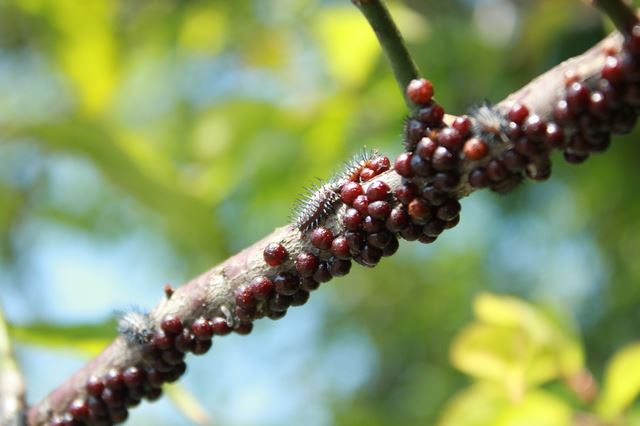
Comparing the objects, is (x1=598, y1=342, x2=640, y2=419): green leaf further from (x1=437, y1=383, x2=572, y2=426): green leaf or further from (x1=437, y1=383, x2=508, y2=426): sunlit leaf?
(x1=437, y1=383, x2=508, y2=426): sunlit leaf

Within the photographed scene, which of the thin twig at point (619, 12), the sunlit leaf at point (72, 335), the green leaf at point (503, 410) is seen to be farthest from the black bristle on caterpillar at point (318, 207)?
the green leaf at point (503, 410)

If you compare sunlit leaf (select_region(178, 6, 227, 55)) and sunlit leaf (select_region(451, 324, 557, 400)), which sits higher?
sunlit leaf (select_region(178, 6, 227, 55))

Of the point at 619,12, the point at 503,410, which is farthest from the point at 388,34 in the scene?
the point at 503,410

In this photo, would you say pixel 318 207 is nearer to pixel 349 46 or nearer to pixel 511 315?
pixel 511 315

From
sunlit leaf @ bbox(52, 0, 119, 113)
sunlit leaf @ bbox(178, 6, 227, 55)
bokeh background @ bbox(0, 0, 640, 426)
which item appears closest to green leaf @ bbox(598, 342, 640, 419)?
bokeh background @ bbox(0, 0, 640, 426)

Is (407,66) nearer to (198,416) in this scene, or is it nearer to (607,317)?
(198,416)

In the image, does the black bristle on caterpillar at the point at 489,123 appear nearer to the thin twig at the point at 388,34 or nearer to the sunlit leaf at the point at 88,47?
the thin twig at the point at 388,34
